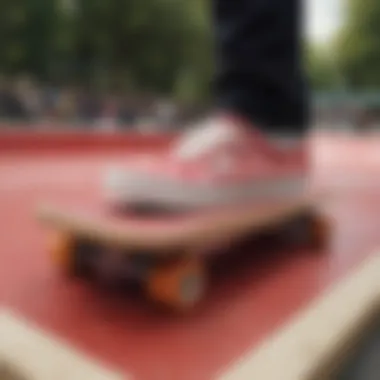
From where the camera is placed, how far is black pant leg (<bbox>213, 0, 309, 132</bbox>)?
86 cm

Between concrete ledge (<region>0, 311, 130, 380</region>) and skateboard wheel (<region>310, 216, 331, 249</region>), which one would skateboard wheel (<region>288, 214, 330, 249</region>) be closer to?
skateboard wheel (<region>310, 216, 331, 249</region>)

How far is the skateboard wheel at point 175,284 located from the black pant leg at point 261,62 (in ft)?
1.10

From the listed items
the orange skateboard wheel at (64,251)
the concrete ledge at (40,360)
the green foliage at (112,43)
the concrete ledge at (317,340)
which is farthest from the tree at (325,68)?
the concrete ledge at (40,360)

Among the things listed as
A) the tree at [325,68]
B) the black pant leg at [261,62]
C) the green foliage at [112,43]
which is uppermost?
the black pant leg at [261,62]

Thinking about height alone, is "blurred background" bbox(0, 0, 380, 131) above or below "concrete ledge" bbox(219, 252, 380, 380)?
below

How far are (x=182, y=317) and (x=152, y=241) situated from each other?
8 cm

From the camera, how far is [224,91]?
2.86 ft

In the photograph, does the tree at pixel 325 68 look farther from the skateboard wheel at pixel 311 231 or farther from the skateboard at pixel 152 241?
the skateboard at pixel 152 241

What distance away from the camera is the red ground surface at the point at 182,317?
47 centimetres

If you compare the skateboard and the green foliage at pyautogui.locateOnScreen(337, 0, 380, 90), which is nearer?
the skateboard

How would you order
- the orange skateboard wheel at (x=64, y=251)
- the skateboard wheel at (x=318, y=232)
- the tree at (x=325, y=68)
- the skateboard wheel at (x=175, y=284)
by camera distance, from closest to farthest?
the skateboard wheel at (x=175, y=284), the orange skateboard wheel at (x=64, y=251), the skateboard wheel at (x=318, y=232), the tree at (x=325, y=68)

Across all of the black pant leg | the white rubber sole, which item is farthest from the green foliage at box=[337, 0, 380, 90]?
A: the white rubber sole

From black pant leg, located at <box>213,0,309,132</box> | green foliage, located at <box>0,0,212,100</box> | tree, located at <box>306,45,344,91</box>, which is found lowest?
tree, located at <box>306,45,344,91</box>

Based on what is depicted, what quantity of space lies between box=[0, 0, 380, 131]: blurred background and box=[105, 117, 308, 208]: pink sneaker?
8.37 ft
